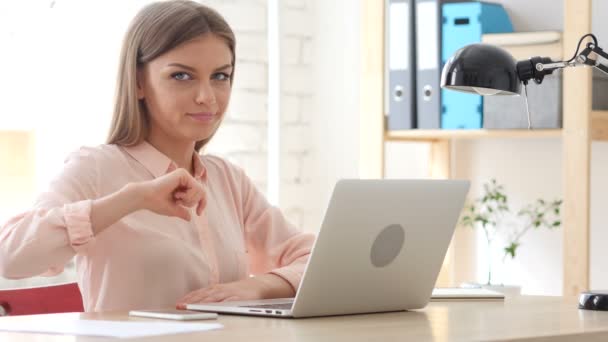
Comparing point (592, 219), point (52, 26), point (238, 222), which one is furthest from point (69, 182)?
point (592, 219)

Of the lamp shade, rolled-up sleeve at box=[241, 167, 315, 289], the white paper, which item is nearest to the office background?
rolled-up sleeve at box=[241, 167, 315, 289]

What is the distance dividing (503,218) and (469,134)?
0.38 metres

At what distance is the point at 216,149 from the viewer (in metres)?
3.12

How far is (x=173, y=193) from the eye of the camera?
57.7 inches

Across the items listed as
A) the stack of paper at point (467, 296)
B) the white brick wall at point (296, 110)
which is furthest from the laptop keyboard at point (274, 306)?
the white brick wall at point (296, 110)

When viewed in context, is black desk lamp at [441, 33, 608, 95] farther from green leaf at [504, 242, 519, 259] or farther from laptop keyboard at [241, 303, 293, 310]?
green leaf at [504, 242, 519, 259]

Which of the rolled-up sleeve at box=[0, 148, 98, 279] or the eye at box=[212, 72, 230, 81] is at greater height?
the eye at box=[212, 72, 230, 81]

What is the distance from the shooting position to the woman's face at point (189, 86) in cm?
177

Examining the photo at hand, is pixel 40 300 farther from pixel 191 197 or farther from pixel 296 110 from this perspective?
pixel 296 110

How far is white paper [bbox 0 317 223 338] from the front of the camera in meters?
1.17

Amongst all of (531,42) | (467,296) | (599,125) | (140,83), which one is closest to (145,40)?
(140,83)

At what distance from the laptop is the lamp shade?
0.19 m

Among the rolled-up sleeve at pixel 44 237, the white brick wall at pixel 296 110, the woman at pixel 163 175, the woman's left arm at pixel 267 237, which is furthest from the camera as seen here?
the white brick wall at pixel 296 110

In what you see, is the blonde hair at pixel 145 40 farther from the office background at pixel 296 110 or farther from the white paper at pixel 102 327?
the office background at pixel 296 110
